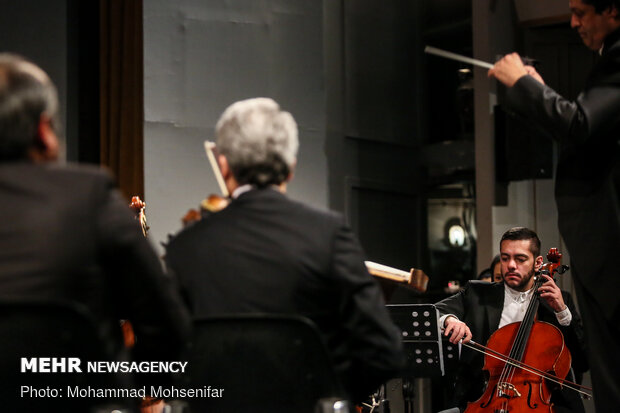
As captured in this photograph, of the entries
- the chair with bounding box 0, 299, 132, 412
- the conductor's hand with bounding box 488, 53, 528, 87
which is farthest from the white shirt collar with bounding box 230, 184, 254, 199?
the conductor's hand with bounding box 488, 53, 528, 87

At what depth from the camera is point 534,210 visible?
655cm

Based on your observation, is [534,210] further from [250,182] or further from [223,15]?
[250,182]

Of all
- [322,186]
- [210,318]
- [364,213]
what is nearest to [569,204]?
[210,318]

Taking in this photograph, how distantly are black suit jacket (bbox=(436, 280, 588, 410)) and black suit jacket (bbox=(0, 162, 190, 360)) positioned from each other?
2665mm

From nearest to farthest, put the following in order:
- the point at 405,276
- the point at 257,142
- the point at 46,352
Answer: the point at 46,352, the point at 257,142, the point at 405,276

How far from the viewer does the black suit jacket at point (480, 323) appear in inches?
157

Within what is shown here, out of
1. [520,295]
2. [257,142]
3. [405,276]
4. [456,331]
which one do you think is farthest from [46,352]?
[520,295]

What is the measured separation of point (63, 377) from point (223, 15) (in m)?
4.38

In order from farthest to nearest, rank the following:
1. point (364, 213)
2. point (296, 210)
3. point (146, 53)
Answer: point (364, 213)
point (146, 53)
point (296, 210)

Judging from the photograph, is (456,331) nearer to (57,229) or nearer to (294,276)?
(294,276)

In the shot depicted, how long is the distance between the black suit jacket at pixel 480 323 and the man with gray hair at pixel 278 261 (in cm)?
234

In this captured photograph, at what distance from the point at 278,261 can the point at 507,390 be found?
86.6 inches

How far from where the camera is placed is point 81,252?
1571mm

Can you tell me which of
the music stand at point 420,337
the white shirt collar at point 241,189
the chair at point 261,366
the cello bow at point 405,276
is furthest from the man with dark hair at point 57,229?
the music stand at point 420,337
